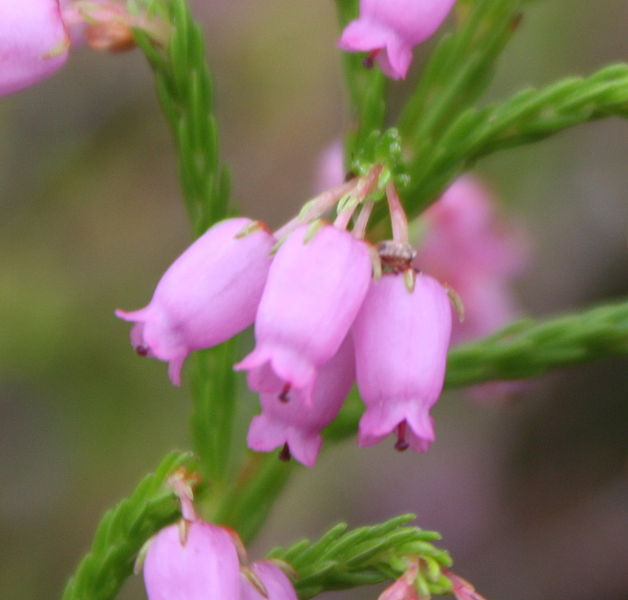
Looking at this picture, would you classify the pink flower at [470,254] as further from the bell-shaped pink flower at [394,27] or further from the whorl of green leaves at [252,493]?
the bell-shaped pink flower at [394,27]

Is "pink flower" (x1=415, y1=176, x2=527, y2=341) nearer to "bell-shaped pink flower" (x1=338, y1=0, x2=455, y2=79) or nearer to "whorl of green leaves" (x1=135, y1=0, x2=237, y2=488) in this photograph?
"whorl of green leaves" (x1=135, y1=0, x2=237, y2=488)

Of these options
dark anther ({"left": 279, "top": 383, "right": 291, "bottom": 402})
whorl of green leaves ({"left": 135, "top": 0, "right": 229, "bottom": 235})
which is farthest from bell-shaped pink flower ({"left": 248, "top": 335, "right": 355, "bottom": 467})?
whorl of green leaves ({"left": 135, "top": 0, "right": 229, "bottom": 235})

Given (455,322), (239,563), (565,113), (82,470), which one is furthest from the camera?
(82,470)

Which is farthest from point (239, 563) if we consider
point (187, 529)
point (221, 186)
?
point (221, 186)

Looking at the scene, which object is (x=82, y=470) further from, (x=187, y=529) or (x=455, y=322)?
(x=187, y=529)

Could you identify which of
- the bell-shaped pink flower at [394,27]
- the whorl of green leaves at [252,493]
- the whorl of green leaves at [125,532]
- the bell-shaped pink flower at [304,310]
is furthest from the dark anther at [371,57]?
the whorl of green leaves at [252,493]
